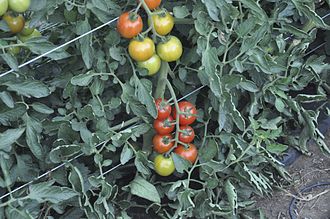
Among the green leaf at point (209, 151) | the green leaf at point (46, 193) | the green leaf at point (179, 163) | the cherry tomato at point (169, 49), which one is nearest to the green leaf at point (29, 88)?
the green leaf at point (46, 193)

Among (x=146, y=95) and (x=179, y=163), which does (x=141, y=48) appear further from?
(x=179, y=163)

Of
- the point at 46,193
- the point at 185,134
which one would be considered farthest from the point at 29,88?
the point at 185,134

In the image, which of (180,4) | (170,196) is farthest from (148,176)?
(180,4)

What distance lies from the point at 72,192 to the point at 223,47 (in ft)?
2.05

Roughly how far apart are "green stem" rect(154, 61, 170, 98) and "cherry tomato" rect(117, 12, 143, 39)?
21 cm

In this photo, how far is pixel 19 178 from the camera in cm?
168

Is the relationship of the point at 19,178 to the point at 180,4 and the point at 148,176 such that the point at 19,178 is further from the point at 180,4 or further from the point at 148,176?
the point at 180,4

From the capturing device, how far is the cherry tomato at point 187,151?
1818mm

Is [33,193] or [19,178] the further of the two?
[19,178]

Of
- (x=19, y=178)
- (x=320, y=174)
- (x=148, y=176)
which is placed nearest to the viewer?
(x=19, y=178)

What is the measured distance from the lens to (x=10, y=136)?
153cm

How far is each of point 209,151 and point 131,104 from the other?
307 mm

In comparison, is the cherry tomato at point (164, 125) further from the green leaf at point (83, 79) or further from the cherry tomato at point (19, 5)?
the cherry tomato at point (19, 5)

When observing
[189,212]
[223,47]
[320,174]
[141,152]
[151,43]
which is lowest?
[320,174]
